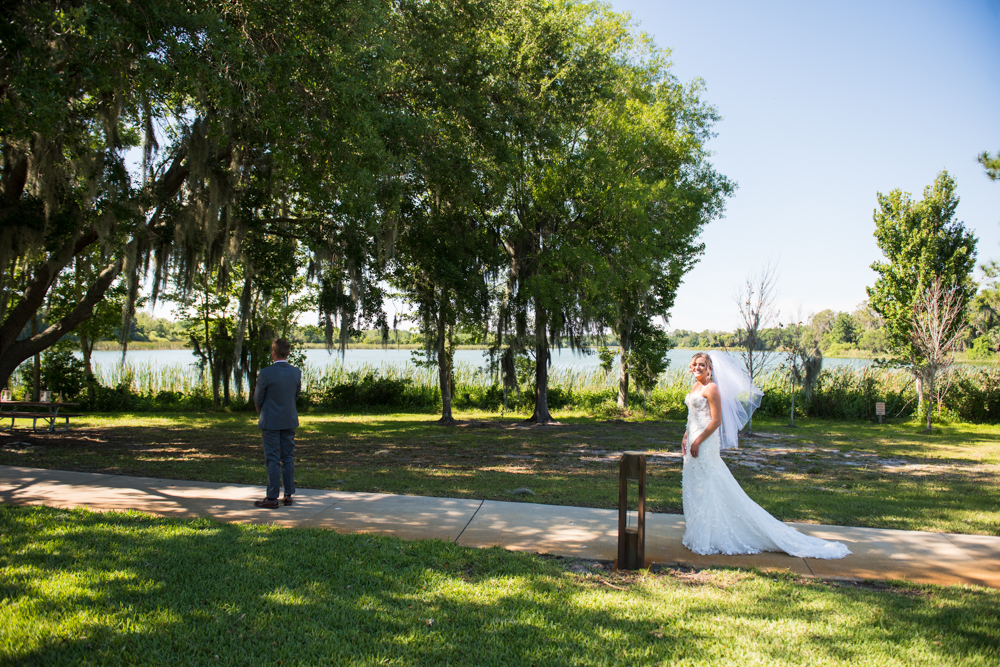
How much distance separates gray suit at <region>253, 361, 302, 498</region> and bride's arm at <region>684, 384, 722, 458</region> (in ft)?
13.0

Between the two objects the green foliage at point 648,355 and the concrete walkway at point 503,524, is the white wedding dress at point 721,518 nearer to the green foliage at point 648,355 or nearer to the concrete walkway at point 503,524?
the concrete walkway at point 503,524

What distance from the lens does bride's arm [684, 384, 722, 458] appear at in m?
5.27

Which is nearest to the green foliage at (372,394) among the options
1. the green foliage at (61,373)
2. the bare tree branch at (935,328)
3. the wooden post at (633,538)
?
the green foliage at (61,373)

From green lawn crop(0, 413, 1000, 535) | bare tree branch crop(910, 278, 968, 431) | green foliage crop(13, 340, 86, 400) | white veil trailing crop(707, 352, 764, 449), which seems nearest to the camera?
white veil trailing crop(707, 352, 764, 449)

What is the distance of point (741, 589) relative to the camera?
4.34m

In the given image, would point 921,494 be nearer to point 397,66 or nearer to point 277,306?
point 397,66

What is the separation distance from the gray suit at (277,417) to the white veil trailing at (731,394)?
4.13 meters

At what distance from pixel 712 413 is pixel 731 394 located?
43 centimetres

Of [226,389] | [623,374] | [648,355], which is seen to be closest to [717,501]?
[648,355]

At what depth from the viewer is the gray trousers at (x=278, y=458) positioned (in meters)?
6.31

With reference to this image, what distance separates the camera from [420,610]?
12.6ft

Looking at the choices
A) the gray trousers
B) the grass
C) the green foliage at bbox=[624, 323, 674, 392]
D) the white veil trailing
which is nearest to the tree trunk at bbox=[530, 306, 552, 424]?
the green foliage at bbox=[624, 323, 674, 392]

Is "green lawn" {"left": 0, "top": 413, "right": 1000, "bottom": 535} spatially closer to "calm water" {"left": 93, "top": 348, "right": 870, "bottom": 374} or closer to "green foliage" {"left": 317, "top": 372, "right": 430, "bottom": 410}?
"calm water" {"left": 93, "top": 348, "right": 870, "bottom": 374}

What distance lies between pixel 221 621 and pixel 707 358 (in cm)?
Result: 424
